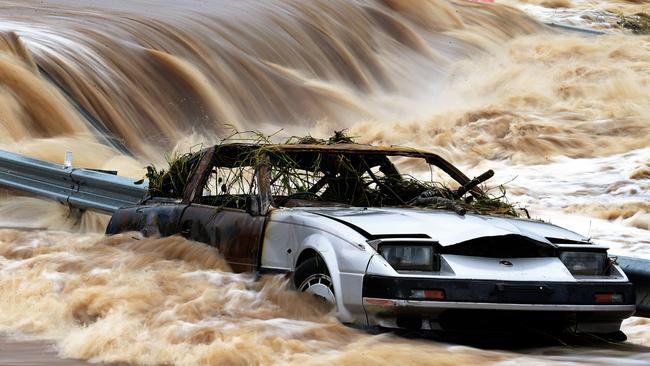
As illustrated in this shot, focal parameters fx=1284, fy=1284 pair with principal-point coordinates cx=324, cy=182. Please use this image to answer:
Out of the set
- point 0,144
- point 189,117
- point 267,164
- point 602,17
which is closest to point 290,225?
point 267,164

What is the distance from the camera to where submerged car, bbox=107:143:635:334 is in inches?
240

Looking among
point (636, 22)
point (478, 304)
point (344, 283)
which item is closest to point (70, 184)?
point (344, 283)

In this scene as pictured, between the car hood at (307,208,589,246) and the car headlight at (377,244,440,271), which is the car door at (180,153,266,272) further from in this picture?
the car headlight at (377,244,440,271)

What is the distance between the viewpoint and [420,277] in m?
6.07

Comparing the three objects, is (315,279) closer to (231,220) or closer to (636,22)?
(231,220)

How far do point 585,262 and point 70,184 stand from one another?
7858 mm

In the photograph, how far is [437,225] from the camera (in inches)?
258

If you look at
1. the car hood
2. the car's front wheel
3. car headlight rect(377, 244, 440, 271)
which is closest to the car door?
the car hood

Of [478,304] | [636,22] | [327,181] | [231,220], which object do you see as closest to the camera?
[478,304]

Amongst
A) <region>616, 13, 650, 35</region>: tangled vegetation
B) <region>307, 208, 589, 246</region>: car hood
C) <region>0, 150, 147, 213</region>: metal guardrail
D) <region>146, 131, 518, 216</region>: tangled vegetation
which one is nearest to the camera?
<region>307, 208, 589, 246</region>: car hood

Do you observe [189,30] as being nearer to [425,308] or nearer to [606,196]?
[606,196]

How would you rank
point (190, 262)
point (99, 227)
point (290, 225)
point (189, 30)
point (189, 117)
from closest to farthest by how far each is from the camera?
point (290, 225) → point (190, 262) → point (99, 227) → point (189, 117) → point (189, 30)

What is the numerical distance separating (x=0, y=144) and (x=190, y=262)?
28.6 ft

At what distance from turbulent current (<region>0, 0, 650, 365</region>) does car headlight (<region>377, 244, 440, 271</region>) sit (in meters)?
0.37
